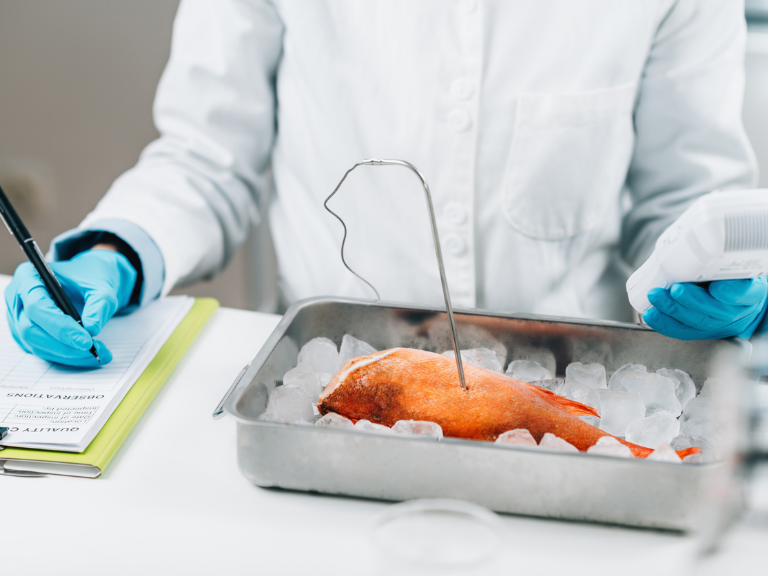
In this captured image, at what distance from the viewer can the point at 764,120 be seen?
1621mm

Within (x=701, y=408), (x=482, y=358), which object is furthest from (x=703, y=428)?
(x=482, y=358)

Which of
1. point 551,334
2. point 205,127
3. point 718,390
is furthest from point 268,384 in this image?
point 205,127

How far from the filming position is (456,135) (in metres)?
0.99

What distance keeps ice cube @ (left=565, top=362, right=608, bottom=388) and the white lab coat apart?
335 mm

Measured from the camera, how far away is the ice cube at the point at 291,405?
0.62 m

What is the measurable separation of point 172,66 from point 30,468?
2.60ft

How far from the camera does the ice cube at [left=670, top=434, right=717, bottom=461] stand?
59 centimetres

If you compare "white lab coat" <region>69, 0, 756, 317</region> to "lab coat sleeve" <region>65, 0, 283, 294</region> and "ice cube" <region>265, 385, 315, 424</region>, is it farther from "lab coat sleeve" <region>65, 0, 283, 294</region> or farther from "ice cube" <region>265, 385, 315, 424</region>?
"ice cube" <region>265, 385, 315, 424</region>

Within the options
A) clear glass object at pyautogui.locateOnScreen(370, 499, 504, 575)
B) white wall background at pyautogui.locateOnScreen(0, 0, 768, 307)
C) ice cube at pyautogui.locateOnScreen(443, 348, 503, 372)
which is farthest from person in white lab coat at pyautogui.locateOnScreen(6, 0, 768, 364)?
white wall background at pyautogui.locateOnScreen(0, 0, 768, 307)

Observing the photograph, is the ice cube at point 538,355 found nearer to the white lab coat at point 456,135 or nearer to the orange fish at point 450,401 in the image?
the orange fish at point 450,401

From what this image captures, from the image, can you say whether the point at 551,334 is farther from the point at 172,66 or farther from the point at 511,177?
the point at 172,66

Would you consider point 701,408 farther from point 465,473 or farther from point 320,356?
point 320,356

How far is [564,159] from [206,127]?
2.11ft

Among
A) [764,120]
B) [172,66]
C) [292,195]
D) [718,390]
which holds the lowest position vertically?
[764,120]
